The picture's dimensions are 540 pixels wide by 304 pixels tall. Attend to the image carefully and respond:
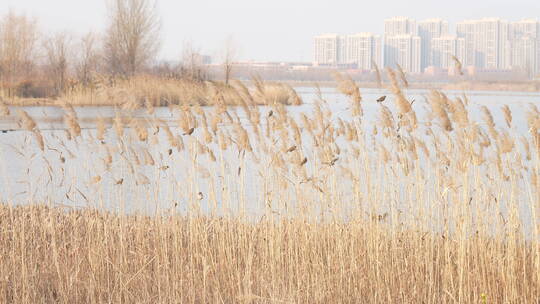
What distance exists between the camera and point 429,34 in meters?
128

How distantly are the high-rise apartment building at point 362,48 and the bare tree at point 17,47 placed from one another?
302ft

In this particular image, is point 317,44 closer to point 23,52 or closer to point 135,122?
point 23,52

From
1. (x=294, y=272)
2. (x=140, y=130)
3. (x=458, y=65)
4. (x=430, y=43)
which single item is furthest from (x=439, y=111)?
(x=430, y=43)

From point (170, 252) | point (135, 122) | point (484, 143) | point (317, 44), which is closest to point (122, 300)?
point (170, 252)

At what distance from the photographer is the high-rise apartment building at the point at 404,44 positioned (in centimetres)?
12006

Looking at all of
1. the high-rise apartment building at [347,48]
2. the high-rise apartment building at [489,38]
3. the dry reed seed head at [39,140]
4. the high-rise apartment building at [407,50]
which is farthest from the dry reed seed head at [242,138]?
the high-rise apartment building at [347,48]

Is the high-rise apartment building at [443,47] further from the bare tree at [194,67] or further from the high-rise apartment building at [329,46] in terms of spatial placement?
the bare tree at [194,67]

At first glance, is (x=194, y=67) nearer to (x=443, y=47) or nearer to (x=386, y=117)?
(x=386, y=117)

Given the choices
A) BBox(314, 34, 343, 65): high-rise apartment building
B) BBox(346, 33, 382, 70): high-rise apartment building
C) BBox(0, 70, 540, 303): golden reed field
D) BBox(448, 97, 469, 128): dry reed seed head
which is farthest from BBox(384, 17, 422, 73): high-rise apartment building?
BBox(448, 97, 469, 128): dry reed seed head

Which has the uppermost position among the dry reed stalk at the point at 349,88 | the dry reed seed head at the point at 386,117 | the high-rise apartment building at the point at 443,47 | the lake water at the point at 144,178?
the high-rise apartment building at the point at 443,47

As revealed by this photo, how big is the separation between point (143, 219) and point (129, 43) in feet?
87.4

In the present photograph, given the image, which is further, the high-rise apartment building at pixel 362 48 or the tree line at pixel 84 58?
the high-rise apartment building at pixel 362 48

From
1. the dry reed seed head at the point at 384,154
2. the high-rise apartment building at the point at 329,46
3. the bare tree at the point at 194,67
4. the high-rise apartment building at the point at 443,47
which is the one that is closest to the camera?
the dry reed seed head at the point at 384,154

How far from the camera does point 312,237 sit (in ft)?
14.3
